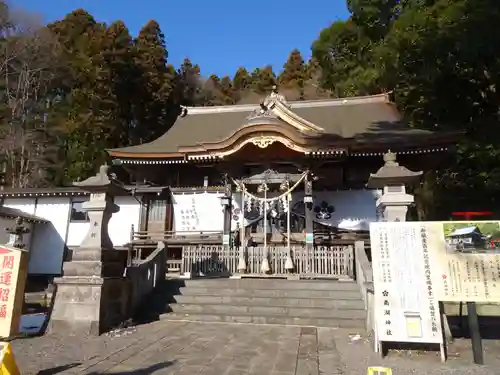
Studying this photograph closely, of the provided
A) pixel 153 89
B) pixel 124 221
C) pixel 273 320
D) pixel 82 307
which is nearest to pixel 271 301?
pixel 273 320

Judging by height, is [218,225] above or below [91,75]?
below

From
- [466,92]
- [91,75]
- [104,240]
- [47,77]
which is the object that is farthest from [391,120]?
[47,77]

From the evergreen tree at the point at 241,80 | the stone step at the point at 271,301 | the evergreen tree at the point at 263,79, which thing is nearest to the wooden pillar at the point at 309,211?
the stone step at the point at 271,301

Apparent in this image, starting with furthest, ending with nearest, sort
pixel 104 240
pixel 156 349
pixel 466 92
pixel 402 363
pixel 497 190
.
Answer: pixel 466 92 < pixel 497 190 < pixel 104 240 < pixel 156 349 < pixel 402 363

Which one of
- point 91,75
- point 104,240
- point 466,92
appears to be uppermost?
point 91,75

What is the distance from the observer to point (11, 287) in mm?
4438

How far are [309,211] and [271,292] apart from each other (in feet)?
14.0

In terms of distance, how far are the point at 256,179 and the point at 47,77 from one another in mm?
24015

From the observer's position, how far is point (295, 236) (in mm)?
12969

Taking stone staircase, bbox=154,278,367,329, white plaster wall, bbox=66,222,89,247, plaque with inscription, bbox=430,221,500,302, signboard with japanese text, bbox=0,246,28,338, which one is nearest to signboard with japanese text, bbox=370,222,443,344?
plaque with inscription, bbox=430,221,500,302

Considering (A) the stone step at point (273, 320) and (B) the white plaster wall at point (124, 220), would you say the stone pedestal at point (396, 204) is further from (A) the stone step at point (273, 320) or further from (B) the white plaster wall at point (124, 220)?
(B) the white plaster wall at point (124, 220)

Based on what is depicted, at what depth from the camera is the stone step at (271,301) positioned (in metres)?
8.42

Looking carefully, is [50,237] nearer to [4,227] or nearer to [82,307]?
[4,227]

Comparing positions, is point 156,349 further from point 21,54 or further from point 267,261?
point 21,54
